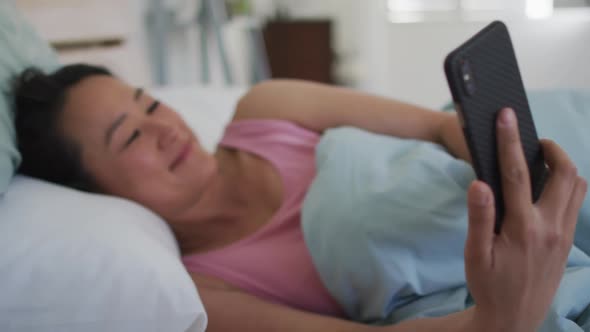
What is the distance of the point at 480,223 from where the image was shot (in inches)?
15.7

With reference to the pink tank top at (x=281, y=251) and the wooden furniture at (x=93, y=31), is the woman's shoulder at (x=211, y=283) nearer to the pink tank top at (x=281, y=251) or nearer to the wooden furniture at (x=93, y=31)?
the pink tank top at (x=281, y=251)

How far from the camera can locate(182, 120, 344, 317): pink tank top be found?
0.71 metres

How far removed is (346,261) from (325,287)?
8 cm

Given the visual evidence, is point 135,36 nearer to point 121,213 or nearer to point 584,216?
point 121,213

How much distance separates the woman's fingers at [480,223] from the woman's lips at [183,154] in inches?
20.6

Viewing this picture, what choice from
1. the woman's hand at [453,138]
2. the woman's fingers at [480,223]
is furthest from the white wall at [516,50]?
the woman's fingers at [480,223]

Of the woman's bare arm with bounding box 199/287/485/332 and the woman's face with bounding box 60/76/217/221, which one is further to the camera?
the woman's face with bounding box 60/76/217/221

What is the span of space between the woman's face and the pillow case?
8cm

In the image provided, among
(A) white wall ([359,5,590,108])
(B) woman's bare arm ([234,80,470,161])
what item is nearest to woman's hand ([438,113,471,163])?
(B) woman's bare arm ([234,80,470,161])

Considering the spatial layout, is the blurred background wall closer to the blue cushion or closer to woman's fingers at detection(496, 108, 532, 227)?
the blue cushion

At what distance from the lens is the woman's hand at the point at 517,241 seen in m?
0.40

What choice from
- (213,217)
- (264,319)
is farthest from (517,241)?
(213,217)

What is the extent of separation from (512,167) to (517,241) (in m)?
0.06

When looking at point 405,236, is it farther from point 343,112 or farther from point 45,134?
point 45,134
